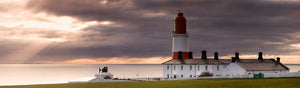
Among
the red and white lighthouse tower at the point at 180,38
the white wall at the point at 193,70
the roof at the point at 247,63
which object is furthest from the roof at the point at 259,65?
the red and white lighthouse tower at the point at 180,38

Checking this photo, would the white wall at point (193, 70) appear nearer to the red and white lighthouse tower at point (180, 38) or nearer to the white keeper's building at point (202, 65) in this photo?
the white keeper's building at point (202, 65)

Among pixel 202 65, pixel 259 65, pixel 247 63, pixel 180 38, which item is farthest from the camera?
pixel 180 38

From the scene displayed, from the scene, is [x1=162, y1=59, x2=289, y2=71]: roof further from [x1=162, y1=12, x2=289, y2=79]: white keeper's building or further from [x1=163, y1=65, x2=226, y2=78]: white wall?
[x1=163, y1=65, x2=226, y2=78]: white wall

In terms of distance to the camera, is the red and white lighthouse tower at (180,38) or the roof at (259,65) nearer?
the roof at (259,65)

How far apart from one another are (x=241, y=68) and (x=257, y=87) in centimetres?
3492

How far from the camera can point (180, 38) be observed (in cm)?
7919

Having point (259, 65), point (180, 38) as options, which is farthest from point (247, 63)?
point (180, 38)

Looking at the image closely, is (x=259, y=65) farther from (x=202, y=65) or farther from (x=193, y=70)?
(x=193, y=70)

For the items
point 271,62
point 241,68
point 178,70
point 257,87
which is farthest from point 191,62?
point 257,87

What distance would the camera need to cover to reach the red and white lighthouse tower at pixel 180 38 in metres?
79.0

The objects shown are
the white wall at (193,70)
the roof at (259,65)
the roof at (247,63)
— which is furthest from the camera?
the white wall at (193,70)

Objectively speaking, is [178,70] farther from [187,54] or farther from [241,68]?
[241,68]

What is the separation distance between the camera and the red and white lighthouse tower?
79.0 meters

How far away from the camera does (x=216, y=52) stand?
257ft
